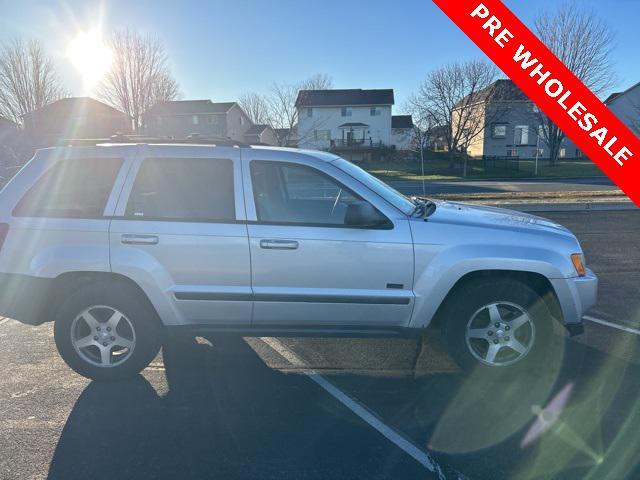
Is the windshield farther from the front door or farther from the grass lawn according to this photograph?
the grass lawn

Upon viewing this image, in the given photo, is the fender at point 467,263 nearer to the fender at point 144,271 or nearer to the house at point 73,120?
the fender at point 144,271

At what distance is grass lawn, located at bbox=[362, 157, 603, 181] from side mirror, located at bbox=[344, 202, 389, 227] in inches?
1112

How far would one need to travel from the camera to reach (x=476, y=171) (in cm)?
3672

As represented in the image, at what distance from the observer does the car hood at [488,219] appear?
356cm

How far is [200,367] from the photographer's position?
395 cm

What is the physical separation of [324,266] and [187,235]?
113 cm

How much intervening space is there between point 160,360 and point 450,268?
2794 millimetres

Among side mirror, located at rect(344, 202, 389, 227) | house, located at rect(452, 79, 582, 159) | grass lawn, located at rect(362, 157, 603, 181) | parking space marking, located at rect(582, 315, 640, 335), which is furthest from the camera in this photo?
house, located at rect(452, 79, 582, 159)

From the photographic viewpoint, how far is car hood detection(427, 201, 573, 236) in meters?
3.56

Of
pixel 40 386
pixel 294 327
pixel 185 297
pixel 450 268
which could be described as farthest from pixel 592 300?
pixel 40 386

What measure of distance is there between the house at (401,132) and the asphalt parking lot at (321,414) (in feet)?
160

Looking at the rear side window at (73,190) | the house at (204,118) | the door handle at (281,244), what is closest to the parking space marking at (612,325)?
the door handle at (281,244)

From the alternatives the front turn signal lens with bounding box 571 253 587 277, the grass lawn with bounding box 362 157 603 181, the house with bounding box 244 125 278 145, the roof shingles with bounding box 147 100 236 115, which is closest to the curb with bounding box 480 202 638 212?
the front turn signal lens with bounding box 571 253 587 277

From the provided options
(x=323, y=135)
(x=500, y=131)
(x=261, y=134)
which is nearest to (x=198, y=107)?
(x=261, y=134)
